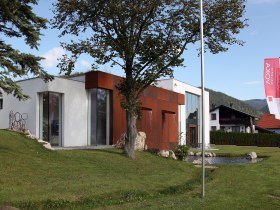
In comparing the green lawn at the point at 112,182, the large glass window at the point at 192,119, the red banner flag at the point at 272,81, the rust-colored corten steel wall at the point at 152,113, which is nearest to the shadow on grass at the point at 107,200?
the green lawn at the point at 112,182

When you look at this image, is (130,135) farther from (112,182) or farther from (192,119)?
(192,119)

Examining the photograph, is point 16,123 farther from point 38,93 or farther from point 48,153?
point 48,153

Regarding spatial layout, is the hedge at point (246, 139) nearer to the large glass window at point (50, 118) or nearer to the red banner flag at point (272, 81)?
the red banner flag at point (272, 81)

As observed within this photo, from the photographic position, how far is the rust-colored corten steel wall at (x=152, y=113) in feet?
86.3

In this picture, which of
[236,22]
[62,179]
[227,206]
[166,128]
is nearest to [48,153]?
[62,179]

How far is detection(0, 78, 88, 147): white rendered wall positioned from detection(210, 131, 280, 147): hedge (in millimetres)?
35515

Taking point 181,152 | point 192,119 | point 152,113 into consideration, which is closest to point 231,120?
point 192,119

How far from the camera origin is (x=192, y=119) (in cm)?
4644

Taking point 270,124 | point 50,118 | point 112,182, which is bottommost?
point 112,182

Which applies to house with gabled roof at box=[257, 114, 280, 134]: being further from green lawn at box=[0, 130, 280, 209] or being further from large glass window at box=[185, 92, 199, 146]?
green lawn at box=[0, 130, 280, 209]

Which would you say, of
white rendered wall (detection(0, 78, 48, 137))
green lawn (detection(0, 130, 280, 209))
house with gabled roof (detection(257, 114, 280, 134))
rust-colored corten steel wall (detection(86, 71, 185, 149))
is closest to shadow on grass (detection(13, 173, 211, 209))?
green lawn (detection(0, 130, 280, 209))

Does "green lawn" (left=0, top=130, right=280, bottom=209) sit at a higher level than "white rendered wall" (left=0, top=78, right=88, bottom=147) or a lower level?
lower

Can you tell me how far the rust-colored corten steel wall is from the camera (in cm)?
2629

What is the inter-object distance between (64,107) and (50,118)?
3.38ft
